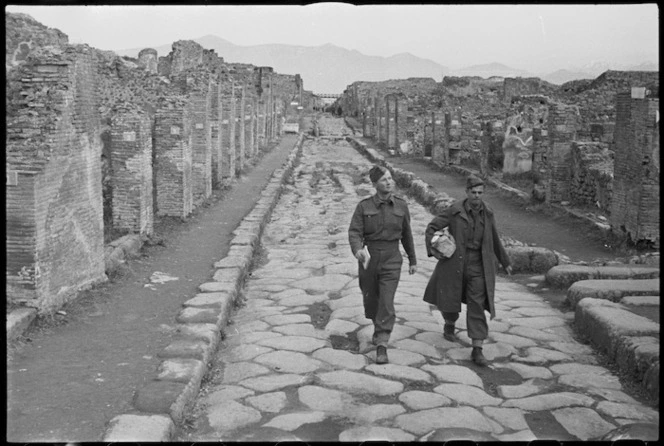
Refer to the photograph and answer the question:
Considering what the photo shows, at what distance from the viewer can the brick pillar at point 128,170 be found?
33.9 ft

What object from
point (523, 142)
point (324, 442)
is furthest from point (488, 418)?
point (523, 142)

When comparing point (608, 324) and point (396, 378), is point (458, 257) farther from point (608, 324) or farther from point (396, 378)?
point (608, 324)

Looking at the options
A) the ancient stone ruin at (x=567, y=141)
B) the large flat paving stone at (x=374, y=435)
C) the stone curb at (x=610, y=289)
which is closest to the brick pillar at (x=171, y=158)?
the ancient stone ruin at (x=567, y=141)

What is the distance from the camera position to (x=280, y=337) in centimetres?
680

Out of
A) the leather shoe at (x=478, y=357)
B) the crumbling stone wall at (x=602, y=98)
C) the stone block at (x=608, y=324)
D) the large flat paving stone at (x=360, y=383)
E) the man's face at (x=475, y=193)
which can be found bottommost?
the large flat paving stone at (x=360, y=383)

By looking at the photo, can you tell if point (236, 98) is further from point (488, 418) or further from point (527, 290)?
point (488, 418)

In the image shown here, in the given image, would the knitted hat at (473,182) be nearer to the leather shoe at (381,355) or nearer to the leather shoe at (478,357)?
the leather shoe at (478,357)

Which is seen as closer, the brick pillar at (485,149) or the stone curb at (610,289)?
the stone curb at (610,289)

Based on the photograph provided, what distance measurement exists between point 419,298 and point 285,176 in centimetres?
1313

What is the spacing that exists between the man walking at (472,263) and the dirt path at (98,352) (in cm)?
244

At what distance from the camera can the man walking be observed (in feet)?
20.3

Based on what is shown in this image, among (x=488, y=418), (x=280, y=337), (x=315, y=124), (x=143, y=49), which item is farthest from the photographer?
(x=315, y=124)

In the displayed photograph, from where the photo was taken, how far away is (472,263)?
6281mm

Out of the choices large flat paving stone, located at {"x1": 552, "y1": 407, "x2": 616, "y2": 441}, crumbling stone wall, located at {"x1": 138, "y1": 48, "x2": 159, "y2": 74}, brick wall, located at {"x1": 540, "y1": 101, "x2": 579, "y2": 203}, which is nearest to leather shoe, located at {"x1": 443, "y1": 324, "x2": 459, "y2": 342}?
large flat paving stone, located at {"x1": 552, "y1": 407, "x2": 616, "y2": 441}
